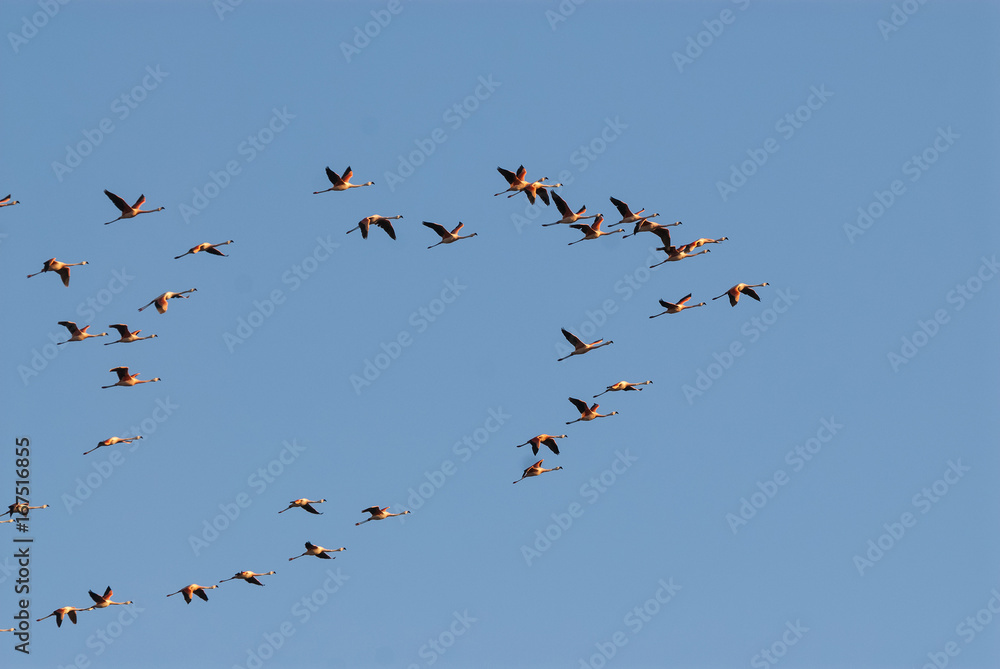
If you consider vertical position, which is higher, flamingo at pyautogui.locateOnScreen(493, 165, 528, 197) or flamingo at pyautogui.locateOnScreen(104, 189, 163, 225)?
flamingo at pyautogui.locateOnScreen(104, 189, 163, 225)

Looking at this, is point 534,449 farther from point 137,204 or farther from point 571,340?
point 137,204

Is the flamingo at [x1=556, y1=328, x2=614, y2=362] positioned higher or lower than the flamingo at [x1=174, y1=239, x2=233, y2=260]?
lower

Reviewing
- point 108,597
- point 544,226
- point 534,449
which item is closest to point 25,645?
point 108,597

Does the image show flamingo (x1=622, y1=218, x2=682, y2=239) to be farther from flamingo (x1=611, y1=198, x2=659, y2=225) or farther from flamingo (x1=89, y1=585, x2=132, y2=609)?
flamingo (x1=89, y1=585, x2=132, y2=609)

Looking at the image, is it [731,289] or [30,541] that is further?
[30,541]

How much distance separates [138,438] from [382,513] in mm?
10544

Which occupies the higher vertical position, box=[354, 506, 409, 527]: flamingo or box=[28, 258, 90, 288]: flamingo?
box=[28, 258, 90, 288]: flamingo

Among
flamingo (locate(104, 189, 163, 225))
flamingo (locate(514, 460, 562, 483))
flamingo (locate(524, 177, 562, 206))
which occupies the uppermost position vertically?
flamingo (locate(104, 189, 163, 225))

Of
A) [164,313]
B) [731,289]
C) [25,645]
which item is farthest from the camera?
[25,645]

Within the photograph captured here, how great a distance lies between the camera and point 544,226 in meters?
74.2

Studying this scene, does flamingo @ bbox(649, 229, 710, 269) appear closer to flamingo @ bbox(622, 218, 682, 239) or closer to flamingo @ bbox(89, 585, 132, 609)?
flamingo @ bbox(622, 218, 682, 239)

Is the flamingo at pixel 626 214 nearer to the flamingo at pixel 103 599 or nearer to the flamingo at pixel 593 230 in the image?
the flamingo at pixel 593 230

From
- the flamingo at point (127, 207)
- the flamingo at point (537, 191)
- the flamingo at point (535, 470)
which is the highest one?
the flamingo at point (127, 207)

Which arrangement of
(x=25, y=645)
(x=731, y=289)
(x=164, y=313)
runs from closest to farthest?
(x=164, y=313) < (x=731, y=289) < (x=25, y=645)
